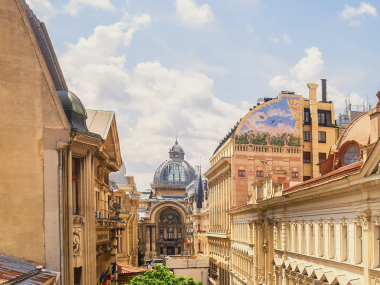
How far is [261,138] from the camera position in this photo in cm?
6262

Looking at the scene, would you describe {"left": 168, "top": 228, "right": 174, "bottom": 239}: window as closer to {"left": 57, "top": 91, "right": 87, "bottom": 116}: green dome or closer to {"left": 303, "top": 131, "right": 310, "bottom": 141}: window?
{"left": 303, "top": 131, "right": 310, "bottom": 141}: window

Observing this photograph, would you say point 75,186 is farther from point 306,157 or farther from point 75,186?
point 306,157

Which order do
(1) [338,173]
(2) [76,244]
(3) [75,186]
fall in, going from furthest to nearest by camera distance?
1. (1) [338,173]
2. (3) [75,186]
3. (2) [76,244]

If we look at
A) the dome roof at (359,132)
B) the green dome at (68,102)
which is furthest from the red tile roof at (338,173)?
the green dome at (68,102)

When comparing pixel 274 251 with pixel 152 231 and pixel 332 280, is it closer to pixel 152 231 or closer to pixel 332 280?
pixel 332 280

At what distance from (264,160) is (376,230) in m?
43.8

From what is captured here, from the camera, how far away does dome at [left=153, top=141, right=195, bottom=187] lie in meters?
166

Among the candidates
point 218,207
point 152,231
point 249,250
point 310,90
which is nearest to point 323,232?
point 249,250

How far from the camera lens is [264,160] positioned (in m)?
63.0

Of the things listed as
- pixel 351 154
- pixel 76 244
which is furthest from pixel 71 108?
pixel 351 154

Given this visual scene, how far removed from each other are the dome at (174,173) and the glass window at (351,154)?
431 ft

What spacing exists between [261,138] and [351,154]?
2812cm

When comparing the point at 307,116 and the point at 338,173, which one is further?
the point at 307,116

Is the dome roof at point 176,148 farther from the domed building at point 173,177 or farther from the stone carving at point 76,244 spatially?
the stone carving at point 76,244
